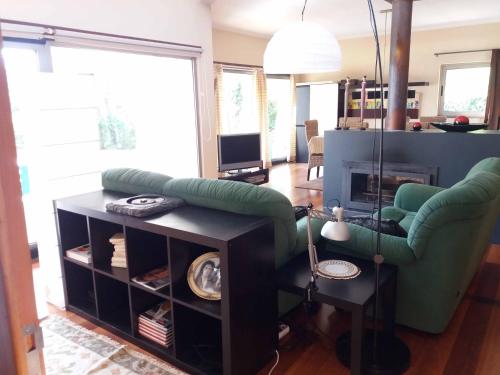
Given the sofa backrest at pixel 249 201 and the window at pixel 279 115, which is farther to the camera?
the window at pixel 279 115

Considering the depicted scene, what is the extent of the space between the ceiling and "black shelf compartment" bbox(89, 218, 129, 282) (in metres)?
3.40

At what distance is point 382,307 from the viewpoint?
7.22ft

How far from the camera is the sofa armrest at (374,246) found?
208cm

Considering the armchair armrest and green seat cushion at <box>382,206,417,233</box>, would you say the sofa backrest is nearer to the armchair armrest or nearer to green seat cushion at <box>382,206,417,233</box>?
green seat cushion at <box>382,206,417,233</box>

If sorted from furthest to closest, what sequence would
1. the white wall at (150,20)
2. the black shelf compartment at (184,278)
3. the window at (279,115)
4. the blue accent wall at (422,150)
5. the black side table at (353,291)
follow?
1. the window at (279,115)
2. the blue accent wall at (422,150)
3. the white wall at (150,20)
4. the black shelf compartment at (184,278)
5. the black side table at (353,291)

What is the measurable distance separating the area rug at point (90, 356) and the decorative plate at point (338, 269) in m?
0.88

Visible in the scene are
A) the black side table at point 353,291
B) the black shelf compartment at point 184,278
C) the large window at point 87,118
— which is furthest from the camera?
the large window at point 87,118

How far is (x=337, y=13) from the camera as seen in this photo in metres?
5.42

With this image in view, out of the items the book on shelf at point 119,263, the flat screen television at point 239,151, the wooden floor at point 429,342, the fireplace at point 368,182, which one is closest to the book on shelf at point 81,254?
the book on shelf at point 119,263

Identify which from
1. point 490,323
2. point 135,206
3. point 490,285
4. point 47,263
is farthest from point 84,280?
point 490,285

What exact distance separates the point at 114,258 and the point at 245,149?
2.91 metres

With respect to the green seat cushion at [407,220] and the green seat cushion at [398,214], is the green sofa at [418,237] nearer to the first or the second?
the green seat cushion at [407,220]

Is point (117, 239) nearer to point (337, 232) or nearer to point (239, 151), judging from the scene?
point (337, 232)

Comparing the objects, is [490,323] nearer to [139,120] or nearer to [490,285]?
[490,285]
